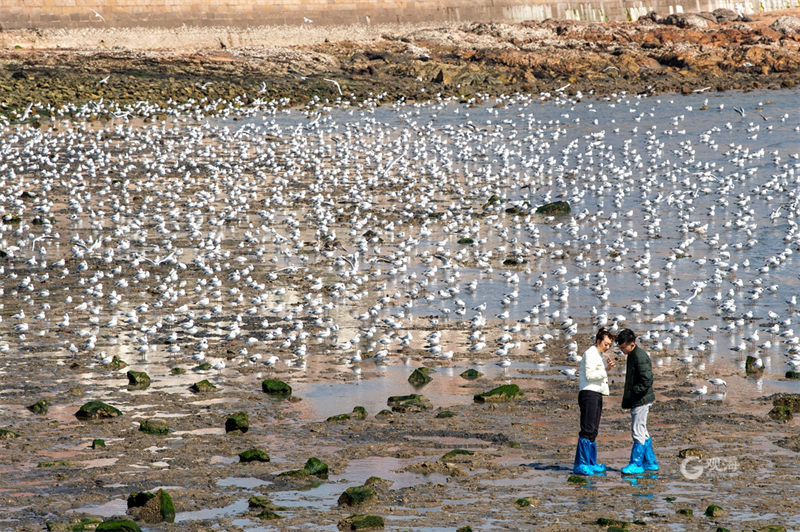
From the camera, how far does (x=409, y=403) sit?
12.9 metres

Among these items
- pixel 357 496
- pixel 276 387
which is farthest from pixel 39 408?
pixel 357 496

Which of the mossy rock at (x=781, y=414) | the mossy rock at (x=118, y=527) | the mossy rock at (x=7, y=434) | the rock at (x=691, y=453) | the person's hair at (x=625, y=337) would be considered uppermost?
the person's hair at (x=625, y=337)

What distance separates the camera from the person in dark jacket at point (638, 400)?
10.3 m

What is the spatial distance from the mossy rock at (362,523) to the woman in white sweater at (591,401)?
2.47 metres

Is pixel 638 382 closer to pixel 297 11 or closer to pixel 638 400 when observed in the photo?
pixel 638 400

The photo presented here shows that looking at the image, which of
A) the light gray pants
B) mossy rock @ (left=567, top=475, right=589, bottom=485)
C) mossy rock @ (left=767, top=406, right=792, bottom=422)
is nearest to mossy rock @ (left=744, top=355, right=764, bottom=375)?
mossy rock @ (left=767, top=406, right=792, bottom=422)

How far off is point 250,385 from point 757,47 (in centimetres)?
4831

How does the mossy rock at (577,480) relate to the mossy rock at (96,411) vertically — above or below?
below

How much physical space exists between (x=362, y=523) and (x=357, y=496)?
0.65 metres

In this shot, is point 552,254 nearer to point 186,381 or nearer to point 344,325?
point 344,325

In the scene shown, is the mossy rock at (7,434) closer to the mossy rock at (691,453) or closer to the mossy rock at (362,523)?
the mossy rock at (362,523)

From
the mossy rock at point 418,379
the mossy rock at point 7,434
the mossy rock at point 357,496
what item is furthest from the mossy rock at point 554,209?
the mossy rock at point 357,496

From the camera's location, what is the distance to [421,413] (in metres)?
12.7

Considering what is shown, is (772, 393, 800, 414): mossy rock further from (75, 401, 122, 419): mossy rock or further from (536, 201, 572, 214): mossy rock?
(536, 201, 572, 214): mossy rock
